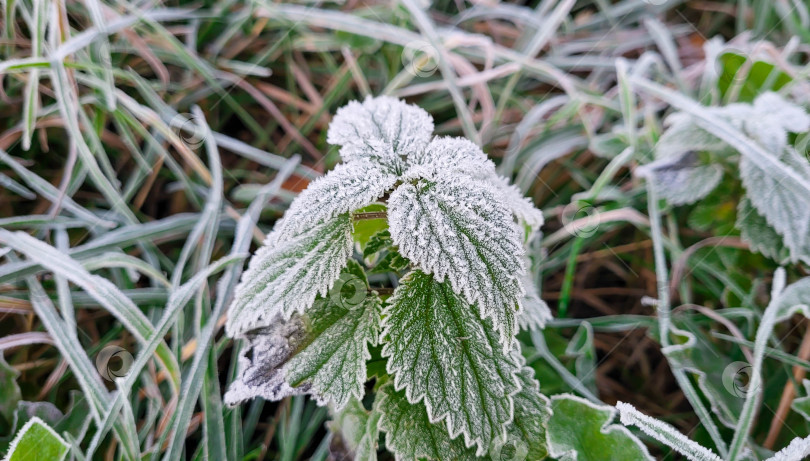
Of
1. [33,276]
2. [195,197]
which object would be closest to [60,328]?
[33,276]

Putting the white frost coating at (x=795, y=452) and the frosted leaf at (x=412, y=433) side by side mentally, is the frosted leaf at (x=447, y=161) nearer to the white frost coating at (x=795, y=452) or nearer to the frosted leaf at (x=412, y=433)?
the frosted leaf at (x=412, y=433)

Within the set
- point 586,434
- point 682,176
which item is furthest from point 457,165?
point 682,176

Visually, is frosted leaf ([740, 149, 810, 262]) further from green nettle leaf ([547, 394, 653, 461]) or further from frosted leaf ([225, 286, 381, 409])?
frosted leaf ([225, 286, 381, 409])

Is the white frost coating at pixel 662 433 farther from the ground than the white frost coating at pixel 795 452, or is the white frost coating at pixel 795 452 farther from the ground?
the white frost coating at pixel 662 433

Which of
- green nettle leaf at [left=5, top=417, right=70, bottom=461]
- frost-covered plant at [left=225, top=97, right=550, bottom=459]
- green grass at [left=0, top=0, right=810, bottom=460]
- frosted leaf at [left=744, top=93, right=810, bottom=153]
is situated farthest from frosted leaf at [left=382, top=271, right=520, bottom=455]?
frosted leaf at [left=744, top=93, right=810, bottom=153]

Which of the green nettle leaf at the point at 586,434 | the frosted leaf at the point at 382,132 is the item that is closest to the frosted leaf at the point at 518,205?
the frosted leaf at the point at 382,132

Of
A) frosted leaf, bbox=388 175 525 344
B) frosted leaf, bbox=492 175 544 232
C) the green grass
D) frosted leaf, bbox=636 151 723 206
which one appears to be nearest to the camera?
frosted leaf, bbox=388 175 525 344
